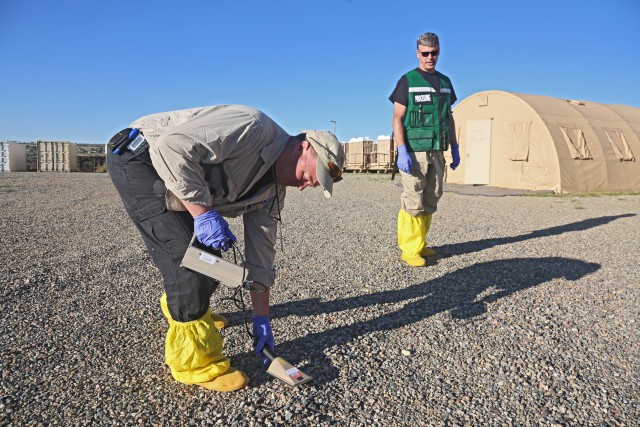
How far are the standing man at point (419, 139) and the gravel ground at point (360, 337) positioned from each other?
1.41ft

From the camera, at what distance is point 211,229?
2457 millimetres

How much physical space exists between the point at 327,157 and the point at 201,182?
0.66 metres

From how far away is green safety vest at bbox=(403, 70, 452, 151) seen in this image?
5.32m

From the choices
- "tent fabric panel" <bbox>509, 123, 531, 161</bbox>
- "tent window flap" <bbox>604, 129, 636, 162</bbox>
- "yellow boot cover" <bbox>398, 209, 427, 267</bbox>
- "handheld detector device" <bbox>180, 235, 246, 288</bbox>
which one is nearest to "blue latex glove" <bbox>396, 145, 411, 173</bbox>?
"yellow boot cover" <bbox>398, 209, 427, 267</bbox>

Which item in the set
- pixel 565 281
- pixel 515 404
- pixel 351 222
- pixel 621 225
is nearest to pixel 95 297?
pixel 515 404

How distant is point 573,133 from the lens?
14688 mm

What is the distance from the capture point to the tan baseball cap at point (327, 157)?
8.28 feet

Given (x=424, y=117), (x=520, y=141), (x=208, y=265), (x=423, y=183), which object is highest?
(x=520, y=141)

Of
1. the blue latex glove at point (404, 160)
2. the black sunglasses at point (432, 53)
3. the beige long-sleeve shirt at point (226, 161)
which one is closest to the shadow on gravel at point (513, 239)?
the blue latex glove at point (404, 160)

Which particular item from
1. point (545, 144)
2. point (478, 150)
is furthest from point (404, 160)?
point (478, 150)

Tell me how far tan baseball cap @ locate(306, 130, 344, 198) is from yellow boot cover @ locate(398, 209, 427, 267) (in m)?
2.86

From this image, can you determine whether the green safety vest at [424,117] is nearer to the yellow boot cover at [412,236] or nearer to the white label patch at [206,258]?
the yellow boot cover at [412,236]

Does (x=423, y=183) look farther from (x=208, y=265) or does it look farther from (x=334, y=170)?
(x=208, y=265)

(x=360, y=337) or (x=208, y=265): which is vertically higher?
(x=208, y=265)
